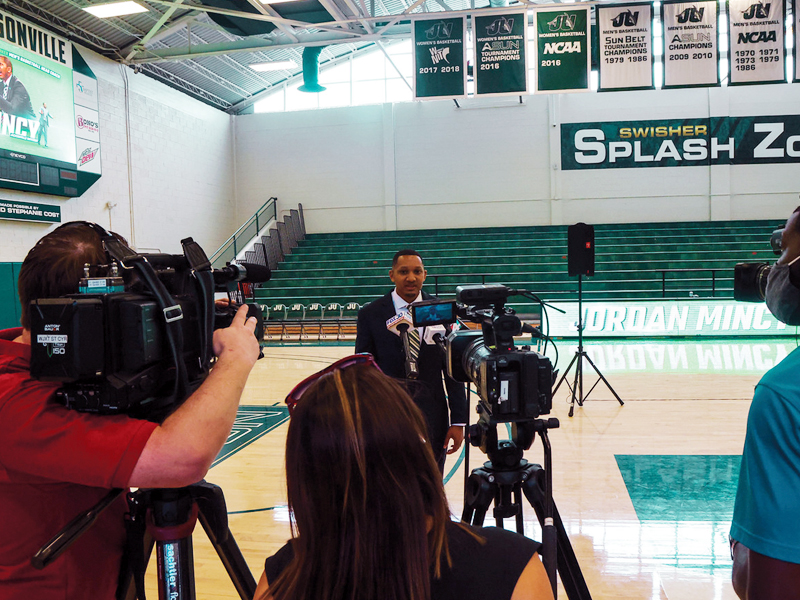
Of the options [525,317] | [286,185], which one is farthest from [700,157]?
[286,185]

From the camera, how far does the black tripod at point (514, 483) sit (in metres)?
1.76

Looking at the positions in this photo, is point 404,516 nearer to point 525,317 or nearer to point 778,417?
point 778,417

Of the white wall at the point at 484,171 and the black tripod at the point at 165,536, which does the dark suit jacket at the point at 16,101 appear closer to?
the white wall at the point at 484,171

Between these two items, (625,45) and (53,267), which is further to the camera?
(625,45)

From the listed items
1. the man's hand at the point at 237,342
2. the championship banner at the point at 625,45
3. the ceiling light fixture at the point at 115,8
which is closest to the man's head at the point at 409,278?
the man's hand at the point at 237,342

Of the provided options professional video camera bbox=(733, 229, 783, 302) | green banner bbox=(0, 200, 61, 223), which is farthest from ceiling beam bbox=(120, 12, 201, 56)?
professional video camera bbox=(733, 229, 783, 302)

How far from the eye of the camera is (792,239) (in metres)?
0.91

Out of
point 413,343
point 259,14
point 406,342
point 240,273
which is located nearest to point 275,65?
point 259,14

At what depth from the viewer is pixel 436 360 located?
112 inches

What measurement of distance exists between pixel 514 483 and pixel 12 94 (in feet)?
35.5

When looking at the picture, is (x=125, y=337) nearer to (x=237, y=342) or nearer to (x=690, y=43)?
(x=237, y=342)

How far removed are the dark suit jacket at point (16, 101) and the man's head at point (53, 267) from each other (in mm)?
10292

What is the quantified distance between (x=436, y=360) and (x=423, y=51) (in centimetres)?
681

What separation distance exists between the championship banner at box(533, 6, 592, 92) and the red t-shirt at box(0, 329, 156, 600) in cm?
801
